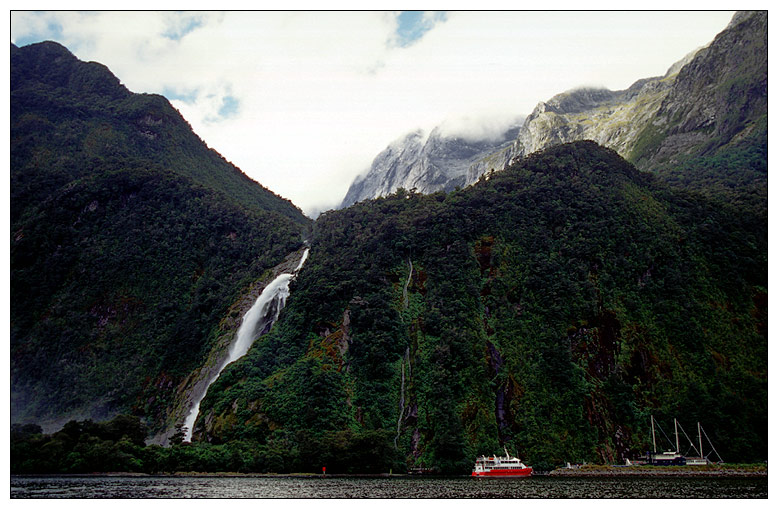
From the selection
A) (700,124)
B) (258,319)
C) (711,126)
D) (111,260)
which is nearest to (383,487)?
(258,319)

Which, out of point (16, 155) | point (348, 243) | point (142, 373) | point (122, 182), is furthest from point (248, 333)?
point (16, 155)

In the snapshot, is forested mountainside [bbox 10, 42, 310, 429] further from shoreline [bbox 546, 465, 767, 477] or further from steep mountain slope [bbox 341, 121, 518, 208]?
steep mountain slope [bbox 341, 121, 518, 208]

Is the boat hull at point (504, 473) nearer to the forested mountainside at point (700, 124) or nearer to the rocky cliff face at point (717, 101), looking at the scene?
the forested mountainside at point (700, 124)

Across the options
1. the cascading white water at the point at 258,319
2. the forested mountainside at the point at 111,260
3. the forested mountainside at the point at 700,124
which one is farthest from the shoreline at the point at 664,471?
the forested mountainside at the point at 111,260

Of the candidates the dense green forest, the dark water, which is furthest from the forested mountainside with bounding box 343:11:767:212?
the dark water

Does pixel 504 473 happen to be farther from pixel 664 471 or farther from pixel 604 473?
pixel 664 471

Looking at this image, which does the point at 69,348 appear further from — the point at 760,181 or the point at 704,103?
the point at 704,103
